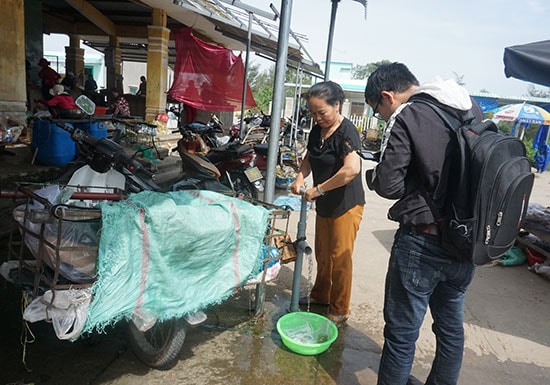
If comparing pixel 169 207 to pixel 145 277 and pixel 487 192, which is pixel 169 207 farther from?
pixel 487 192

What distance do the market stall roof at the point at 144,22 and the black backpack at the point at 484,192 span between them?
5.84m

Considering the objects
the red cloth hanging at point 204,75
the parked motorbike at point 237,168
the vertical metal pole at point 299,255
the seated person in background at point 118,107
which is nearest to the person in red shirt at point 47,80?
the seated person in background at point 118,107

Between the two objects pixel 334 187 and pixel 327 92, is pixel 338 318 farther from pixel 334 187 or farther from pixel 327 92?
pixel 327 92

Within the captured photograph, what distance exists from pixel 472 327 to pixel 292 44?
6634 millimetres

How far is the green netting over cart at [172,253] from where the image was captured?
1.70 m

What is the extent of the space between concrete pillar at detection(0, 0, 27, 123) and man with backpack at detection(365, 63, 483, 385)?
5.94 metres

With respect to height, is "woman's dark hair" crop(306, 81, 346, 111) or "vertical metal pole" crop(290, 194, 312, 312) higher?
"woman's dark hair" crop(306, 81, 346, 111)

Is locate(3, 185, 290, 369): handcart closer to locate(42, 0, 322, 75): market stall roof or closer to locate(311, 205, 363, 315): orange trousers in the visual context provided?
locate(311, 205, 363, 315): orange trousers

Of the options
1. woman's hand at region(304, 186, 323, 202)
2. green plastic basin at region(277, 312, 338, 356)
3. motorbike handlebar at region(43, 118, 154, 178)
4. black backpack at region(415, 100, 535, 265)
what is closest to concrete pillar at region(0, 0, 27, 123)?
motorbike handlebar at region(43, 118, 154, 178)

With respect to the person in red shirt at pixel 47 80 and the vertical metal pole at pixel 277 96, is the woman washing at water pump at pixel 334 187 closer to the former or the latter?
the vertical metal pole at pixel 277 96

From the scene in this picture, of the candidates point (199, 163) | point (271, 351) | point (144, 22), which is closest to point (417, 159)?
point (271, 351)

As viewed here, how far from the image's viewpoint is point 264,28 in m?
7.30

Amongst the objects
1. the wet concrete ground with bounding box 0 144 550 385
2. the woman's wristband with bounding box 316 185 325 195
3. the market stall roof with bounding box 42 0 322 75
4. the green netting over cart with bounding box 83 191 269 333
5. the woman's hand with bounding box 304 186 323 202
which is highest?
the market stall roof with bounding box 42 0 322 75

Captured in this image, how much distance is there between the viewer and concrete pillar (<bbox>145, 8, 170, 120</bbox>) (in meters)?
9.74
